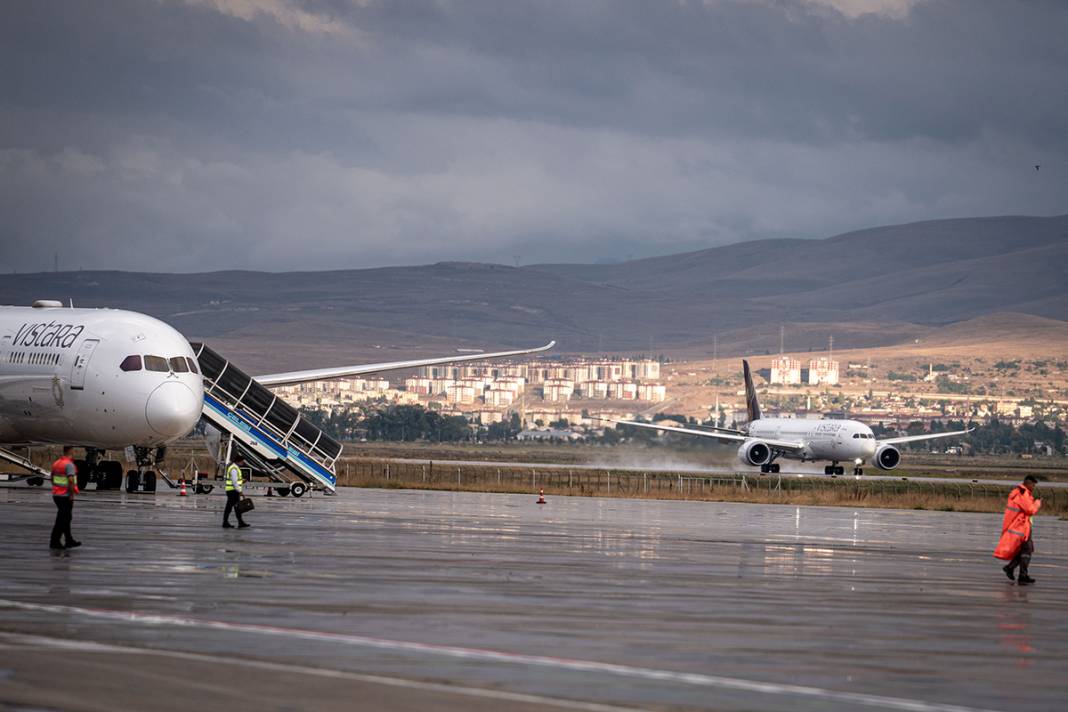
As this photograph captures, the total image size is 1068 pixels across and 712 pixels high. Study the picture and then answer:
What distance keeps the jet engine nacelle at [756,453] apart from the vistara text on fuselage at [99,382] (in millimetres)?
59427

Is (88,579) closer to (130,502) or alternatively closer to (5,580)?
(5,580)

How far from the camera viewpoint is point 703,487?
237ft

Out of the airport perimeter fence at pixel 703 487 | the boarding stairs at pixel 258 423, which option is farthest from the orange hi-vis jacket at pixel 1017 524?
the airport perimeter fence at pixel 703 487

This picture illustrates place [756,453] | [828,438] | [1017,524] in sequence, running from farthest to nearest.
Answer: [756,453]
[828,438]
[1017,524]

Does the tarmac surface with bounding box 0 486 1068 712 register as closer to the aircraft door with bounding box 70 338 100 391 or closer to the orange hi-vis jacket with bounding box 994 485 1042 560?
the orange hi-vis jacket with bounding box 994 485 1042 560

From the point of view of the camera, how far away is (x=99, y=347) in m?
42.5

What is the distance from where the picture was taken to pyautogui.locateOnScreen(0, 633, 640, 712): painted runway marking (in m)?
13.8

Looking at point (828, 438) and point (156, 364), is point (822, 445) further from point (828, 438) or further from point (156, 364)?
point (156, 364)

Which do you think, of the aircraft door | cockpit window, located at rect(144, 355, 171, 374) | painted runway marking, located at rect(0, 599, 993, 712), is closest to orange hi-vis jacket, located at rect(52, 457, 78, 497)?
painted runway marking, located at rect(0, 599, 993, 712)

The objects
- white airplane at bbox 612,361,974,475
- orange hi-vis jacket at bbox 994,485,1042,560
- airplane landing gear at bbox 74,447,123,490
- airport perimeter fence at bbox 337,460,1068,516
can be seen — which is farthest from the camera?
white airplane at bbox 612,361,974,475

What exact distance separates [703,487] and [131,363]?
1402 inches

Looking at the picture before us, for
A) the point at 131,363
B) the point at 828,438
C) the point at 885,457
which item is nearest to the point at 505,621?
the point at 131,363

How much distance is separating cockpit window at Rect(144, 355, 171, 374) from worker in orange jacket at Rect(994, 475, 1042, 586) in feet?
75.8

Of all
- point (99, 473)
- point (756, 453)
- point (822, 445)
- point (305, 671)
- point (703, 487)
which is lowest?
point (305, 671)
